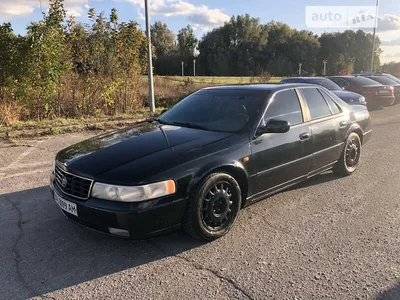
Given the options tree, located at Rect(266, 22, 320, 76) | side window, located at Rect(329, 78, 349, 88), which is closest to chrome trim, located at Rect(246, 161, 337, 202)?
side window, located at Rect(329, 78, 349, 88)

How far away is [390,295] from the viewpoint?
2.72 metres

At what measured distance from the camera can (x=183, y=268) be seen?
3113mm

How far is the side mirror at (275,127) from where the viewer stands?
3936 millimetres

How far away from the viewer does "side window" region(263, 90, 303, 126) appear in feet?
14.0

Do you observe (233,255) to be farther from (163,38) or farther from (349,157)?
(163,38)

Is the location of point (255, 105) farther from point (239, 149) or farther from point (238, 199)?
point (238, 199)

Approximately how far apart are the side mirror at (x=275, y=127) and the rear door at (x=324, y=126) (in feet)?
2.95

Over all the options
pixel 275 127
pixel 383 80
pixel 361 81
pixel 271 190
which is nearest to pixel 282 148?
pixel 275 127

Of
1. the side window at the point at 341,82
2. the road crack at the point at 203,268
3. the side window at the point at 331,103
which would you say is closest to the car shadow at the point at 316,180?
the side window at the point at 331,103

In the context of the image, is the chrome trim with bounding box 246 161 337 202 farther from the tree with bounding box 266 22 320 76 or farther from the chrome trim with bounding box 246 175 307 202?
the tree with bounding box 266 22 320 76

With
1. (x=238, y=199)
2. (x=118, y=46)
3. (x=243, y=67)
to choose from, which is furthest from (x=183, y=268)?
(x=243, y=67)

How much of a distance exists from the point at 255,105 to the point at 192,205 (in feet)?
5.09

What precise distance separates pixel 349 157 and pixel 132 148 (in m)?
3.67

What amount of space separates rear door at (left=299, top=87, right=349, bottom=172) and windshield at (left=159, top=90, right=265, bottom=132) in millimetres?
921
